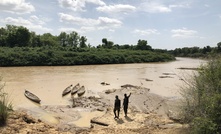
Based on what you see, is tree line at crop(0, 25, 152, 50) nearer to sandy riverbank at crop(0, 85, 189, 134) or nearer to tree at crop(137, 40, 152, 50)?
tree at crop(137, 40, 152, 50)

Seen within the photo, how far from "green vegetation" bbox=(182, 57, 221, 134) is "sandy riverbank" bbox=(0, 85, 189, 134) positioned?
4.54 ft

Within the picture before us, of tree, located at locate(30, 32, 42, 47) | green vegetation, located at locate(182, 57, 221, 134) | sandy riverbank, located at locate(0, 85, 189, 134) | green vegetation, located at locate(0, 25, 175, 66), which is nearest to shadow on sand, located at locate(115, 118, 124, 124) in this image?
sandy riverbank, located at locate(0, 85, 189, 134)

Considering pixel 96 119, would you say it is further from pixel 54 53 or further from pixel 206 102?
pixel 54 53

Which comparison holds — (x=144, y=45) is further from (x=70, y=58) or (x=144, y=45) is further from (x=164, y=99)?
(x=164, y=99)

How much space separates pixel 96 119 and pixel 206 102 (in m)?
6.78

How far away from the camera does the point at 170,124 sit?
537 inches

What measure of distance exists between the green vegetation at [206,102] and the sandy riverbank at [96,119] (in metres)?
1.38

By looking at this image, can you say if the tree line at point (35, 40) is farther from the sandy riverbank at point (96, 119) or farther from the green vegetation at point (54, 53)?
the sandy riverbank at point (96, 119)

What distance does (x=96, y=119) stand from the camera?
1452 centimetres

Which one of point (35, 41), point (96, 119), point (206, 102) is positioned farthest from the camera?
point (35, 41)

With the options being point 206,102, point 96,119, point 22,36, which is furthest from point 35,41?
point 206,102

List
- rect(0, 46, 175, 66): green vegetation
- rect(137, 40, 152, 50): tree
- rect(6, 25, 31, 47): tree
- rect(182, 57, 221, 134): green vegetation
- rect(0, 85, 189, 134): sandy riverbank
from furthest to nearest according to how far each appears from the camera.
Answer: rect(137, 40, 152, 50): tree → rect(6, 25, 31, 47): tree → rect(0, 46, 175, 66): green vegetation → rect(0, 85, 189, 134): sandy riverbank → rect(182, 57, 221, 134): green vegetation

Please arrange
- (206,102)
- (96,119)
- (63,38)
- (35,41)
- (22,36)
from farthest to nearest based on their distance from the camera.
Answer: (63,38)
(35,41)
(22,36)
(96,119)
(206,102)

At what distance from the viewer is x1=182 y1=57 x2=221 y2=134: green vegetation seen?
8.86 meters
